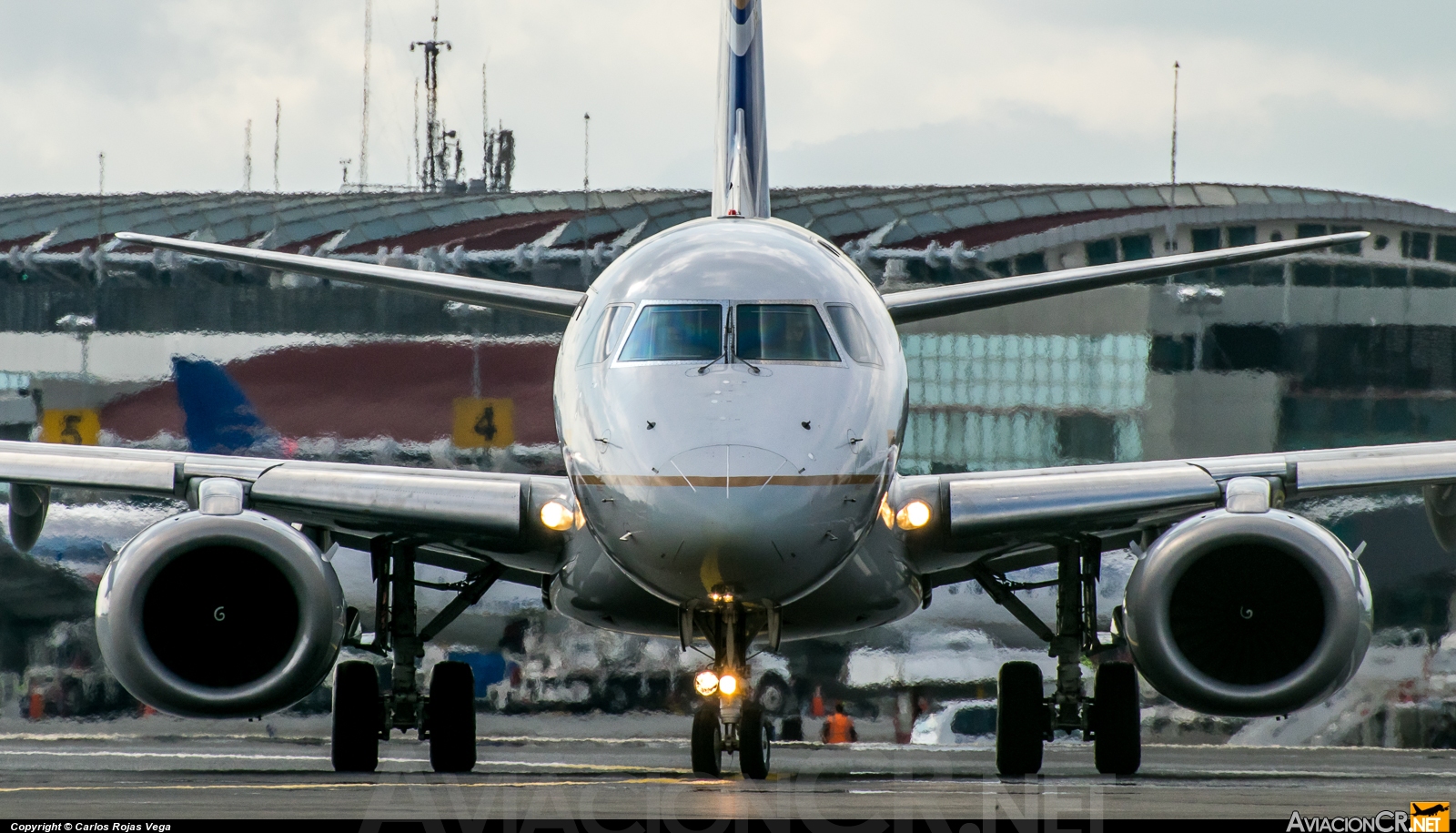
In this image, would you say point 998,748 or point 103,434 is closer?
point 998,748

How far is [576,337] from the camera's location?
10953 millimetres

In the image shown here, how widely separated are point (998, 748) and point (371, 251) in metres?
14.4

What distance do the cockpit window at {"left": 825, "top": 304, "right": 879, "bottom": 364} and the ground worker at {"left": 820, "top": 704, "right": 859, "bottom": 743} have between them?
352 inches

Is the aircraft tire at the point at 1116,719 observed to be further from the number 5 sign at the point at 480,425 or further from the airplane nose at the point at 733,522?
the number 5 sign at the point at 480,425

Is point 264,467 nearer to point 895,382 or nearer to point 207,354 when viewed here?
point 895,382

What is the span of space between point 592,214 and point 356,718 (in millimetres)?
14080

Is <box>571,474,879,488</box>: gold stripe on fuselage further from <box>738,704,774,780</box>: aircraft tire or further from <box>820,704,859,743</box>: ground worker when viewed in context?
<box>820,704,859,743</box>: ground worker

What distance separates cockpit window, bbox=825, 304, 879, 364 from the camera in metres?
10.5

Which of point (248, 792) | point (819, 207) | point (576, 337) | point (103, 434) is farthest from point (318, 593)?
point (819, 207)

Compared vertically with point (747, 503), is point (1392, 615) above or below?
below

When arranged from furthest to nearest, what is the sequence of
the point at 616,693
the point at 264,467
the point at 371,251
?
1. the point at 371,251
2. the point at 616,693
3. the point at 264,467

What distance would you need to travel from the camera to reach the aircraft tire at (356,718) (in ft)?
43.1

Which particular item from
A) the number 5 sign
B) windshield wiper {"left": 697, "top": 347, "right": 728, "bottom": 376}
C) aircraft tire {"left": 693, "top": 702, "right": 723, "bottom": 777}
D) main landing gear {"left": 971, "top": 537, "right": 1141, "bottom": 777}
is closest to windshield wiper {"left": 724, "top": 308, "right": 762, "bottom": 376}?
windshield wiper {"left": 697, "top": 347, "right": 728, "bottom": 376}

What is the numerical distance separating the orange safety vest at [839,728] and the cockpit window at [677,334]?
9.53 m
